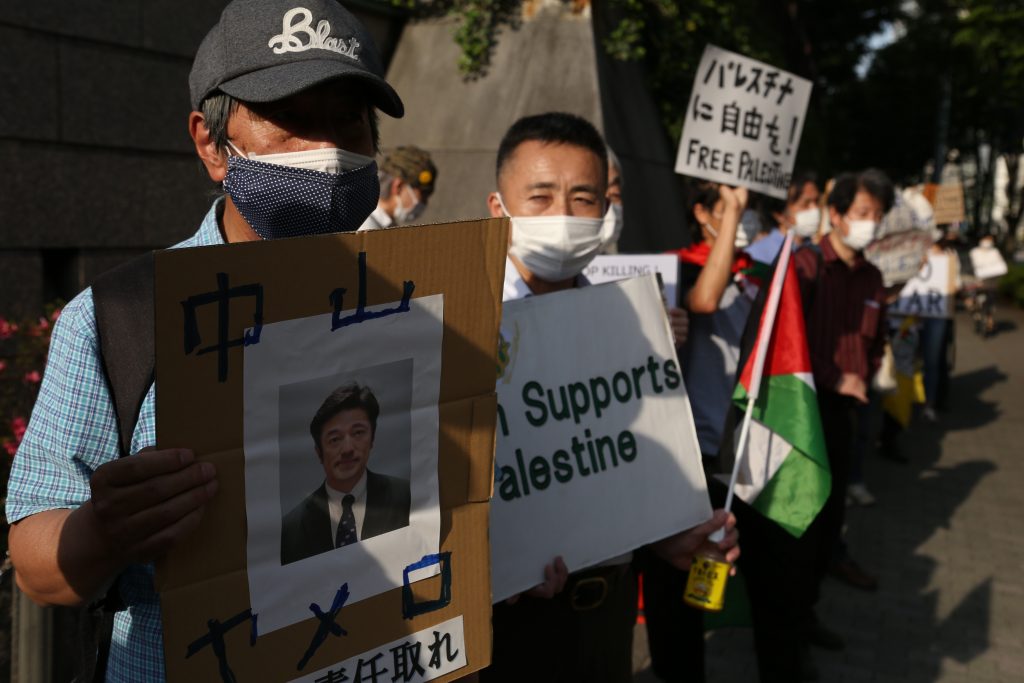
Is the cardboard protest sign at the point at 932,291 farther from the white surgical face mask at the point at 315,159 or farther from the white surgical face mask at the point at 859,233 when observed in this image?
the white surgical face mask at the point at 315,159

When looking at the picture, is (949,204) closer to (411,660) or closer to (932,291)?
(932,291)

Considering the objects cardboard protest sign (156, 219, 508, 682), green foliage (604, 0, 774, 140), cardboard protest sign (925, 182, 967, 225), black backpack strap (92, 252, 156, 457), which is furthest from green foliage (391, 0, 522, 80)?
black backpack strap (92, 252, 156, 457)

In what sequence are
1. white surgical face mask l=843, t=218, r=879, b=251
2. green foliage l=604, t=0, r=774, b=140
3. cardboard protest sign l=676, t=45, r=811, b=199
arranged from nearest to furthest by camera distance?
cardboard protest sign l=676, t=45, r=811, b=199 < white surgical face mask l=843, t=218, r=879, b=251 < green foliage l=604, t=0, r=774, b=140

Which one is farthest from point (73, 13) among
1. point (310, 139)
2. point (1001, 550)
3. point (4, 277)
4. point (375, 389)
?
point (1001, 550)

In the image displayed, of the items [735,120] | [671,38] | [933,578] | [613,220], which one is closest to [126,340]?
[613,220]

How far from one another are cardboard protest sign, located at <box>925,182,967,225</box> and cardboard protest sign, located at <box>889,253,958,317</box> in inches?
70.1

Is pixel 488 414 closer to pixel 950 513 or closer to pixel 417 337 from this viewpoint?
pixel 417 337

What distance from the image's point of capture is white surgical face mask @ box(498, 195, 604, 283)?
2418 mm

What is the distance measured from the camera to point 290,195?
152 centimetres

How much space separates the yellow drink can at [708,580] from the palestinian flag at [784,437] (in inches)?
25.2

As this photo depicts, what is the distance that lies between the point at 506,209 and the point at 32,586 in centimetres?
157

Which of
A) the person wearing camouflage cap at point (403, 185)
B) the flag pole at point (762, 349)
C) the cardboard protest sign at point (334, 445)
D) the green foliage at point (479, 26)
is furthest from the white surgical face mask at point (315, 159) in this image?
the green foliage at point (479, 26)

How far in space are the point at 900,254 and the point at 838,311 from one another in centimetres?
86

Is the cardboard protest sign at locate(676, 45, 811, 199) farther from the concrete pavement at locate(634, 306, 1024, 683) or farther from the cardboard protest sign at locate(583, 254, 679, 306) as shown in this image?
the concrete pavement at locate(634, 306, 1024, 683)
